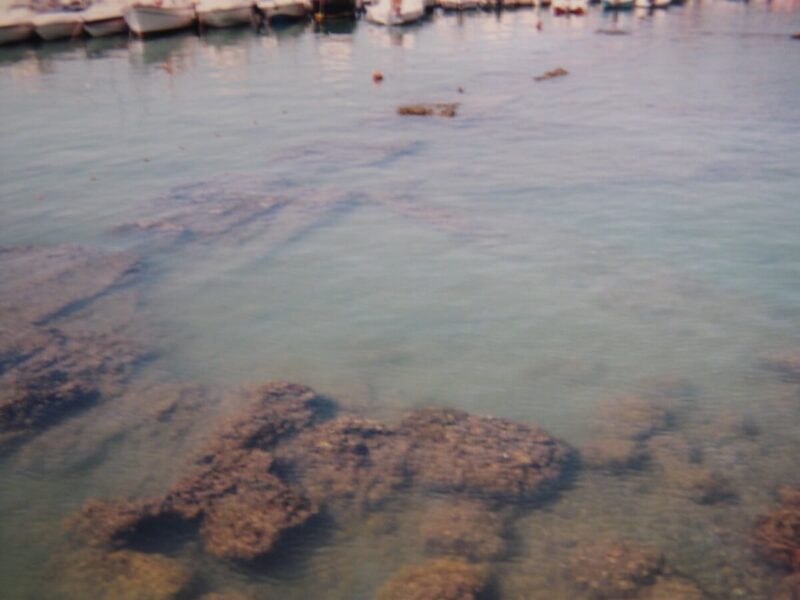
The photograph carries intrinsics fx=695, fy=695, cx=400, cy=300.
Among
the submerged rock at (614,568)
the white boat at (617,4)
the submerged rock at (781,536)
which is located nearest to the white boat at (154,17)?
the white boat at (617,4)

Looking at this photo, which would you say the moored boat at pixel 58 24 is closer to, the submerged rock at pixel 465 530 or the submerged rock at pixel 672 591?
the submerged rock at pixel 465 530

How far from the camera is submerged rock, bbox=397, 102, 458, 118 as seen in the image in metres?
20.0

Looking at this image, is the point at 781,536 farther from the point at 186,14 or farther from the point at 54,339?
the point at 186,14

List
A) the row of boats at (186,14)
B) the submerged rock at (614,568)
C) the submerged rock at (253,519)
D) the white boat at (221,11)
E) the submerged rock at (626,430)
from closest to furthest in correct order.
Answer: the submerged rock at (614,568)
the submerged rock at (253,519)
the submerged rock at (626,430)
the row of boats at (186,14)
the white boat at (221,11)

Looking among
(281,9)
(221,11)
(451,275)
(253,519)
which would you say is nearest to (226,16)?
(221,11)

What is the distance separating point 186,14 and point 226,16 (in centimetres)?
238

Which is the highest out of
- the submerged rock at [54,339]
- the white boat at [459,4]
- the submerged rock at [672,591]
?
the white boat at [459,4]

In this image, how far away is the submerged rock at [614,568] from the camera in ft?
16.8

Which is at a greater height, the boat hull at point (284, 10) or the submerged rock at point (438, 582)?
the boat hull at point (284, 10)

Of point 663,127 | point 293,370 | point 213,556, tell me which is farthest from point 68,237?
point 663,127

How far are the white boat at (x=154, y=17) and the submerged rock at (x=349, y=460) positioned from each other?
120ft

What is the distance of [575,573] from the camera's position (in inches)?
208

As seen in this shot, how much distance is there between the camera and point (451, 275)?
33.2 ft

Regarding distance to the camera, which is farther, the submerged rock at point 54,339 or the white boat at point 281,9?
the white boat at point 281,9
